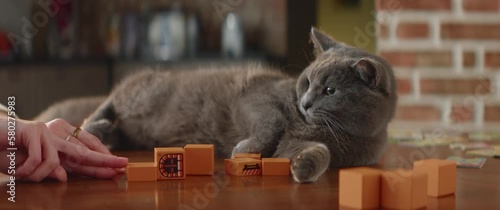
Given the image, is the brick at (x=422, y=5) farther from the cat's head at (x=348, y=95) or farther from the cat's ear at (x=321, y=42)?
the cat's head at (x=348, y=95)

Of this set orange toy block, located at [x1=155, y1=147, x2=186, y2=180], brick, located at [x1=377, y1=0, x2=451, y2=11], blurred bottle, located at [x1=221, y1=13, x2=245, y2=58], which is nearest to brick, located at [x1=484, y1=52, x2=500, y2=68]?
brick, located at [x1=377, y1=0, x2=451, y2=11]

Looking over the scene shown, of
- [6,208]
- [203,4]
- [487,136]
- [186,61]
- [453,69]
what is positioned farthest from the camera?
[203,4]

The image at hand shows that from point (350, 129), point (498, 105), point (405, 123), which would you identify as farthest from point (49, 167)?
point (498, 105)

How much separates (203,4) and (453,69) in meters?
1.75

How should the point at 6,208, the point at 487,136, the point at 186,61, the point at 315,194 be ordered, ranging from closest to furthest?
1. the point at 6,208
2. the point at 315,194
3. the point at 487,136
4. the point at 186,61

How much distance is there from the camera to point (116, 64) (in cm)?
404

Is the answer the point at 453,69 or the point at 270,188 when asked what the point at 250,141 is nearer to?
the point at 270,188

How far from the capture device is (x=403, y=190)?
3.28 feet

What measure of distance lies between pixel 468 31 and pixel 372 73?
1.74 metres

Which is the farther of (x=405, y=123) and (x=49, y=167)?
(x=405, y=123)

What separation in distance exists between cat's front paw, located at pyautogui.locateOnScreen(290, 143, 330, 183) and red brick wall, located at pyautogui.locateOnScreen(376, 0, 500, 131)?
5.75ft

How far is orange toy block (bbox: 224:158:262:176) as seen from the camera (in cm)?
130

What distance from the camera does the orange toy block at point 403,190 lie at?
3.26 feet

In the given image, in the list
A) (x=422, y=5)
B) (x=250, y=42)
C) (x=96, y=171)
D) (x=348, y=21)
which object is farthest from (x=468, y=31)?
(x=96, y=171)
